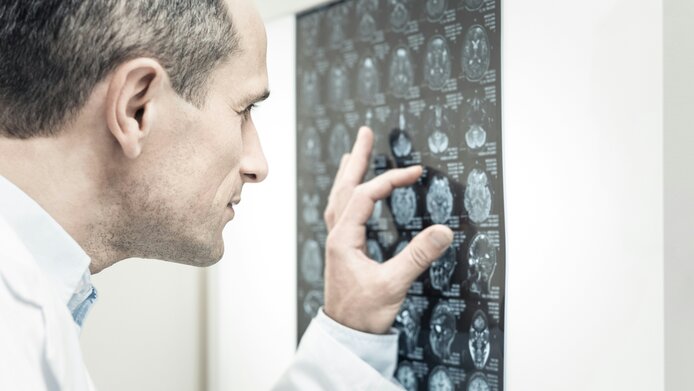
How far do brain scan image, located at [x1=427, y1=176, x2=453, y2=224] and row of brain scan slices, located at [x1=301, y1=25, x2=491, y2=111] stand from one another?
121 millimetres

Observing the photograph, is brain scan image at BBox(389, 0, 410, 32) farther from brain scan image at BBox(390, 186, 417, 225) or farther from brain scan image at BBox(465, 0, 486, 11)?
brain scan image at BBox(390, 186, 417, 225)

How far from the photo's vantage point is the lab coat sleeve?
1028mm

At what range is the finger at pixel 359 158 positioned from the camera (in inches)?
43.4

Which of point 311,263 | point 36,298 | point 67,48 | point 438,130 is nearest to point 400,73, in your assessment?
point 438,130

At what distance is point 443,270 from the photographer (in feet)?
3.35

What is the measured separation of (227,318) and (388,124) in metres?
0.49

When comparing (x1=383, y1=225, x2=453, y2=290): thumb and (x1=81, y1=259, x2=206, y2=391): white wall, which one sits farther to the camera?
(x1=81, y1=259, x2=206, y2=391): white wall

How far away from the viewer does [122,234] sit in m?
0.89

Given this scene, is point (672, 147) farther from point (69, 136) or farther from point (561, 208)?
point (69, 136)

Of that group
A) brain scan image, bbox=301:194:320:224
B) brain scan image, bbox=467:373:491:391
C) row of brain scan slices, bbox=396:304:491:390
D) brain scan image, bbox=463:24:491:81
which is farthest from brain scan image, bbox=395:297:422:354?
brain scan image, bbox=463:24:491:81

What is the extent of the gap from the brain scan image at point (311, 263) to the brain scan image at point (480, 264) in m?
0.29

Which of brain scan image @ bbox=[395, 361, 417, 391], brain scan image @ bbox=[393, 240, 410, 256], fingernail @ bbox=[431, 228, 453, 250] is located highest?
fingernail @ bbox=[431, 228, 453, 250]

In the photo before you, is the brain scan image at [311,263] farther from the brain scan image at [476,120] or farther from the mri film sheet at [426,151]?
the brain scan image at [476,120]

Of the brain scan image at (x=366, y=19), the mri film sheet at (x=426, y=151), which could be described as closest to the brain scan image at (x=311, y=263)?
the mri film sheet at (x=426, y=151)
